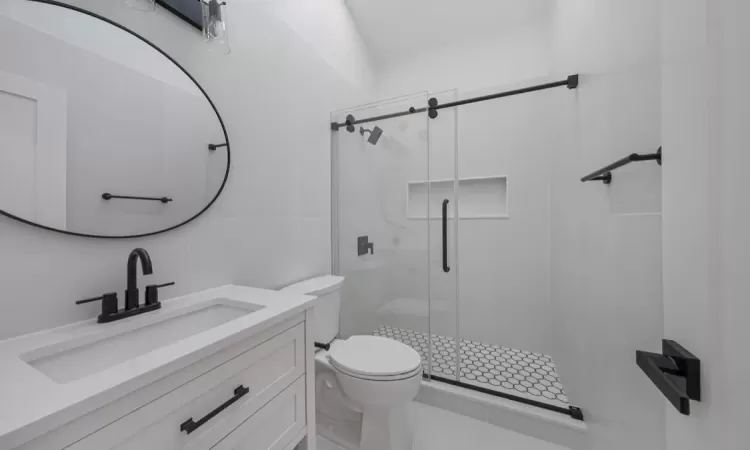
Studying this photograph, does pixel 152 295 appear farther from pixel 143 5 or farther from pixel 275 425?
pixel 143 5

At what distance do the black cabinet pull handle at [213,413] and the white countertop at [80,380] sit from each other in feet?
0.46

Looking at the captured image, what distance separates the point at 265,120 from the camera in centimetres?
149

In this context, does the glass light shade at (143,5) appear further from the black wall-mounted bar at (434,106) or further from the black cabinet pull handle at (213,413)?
the black cabinet pull handle at (213,413)

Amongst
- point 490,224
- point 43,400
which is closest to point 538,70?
point 490,224

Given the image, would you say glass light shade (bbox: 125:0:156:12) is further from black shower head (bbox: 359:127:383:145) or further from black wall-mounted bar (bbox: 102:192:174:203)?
black shower head (bbox: 359:127:383:145)

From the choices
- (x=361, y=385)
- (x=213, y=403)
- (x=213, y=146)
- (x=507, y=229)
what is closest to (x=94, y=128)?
(x=213, y=146)

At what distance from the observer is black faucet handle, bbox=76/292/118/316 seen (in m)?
0.84

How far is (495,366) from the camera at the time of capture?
196 cm

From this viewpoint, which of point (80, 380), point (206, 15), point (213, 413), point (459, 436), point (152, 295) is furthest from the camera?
point (459, 436)

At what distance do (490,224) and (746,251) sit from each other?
2.13 meters

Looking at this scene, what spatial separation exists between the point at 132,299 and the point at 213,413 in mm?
494

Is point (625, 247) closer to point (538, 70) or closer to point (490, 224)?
point (490, 224)

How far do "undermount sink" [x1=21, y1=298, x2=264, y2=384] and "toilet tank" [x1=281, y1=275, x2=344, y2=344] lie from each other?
0.44m

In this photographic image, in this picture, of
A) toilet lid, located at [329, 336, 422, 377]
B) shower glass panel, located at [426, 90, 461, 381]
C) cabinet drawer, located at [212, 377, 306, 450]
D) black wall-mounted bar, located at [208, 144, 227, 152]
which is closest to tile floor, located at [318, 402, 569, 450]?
shower glass panel, located at [426, 90, 461, 381]
